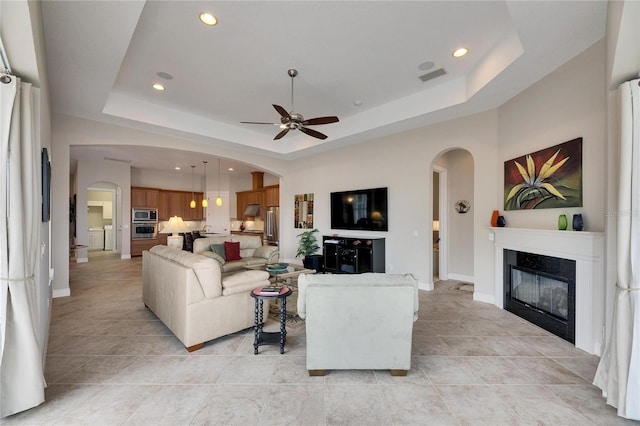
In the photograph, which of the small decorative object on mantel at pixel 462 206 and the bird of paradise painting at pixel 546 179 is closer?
the bird of paradise painting at pixel 546 179

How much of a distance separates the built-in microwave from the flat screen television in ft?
23.4

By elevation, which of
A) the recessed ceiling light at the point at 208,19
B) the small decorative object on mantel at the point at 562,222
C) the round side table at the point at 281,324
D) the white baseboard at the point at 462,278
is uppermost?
the recessed ceiling light at the point at 208,19

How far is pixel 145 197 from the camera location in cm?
994

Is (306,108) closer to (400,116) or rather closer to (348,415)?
(400,116)

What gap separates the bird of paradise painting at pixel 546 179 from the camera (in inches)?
124

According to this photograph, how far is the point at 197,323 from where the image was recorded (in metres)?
2.86

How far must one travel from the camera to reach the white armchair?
2.31m

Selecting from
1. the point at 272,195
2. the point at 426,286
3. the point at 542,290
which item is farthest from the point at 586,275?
the point at 272,195

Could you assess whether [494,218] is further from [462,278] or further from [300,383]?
[300,383]

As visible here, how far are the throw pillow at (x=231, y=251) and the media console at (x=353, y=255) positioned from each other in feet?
6.54

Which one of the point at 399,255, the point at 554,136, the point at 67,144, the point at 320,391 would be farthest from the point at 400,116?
the point at 67,144

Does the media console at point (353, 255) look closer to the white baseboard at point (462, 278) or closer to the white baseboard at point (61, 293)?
the white baseboard at point (462, 278)

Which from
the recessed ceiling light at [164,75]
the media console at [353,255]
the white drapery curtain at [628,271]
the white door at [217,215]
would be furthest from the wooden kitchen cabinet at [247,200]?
the white drapery curtain at [628,271]

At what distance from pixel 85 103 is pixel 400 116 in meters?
5.03
